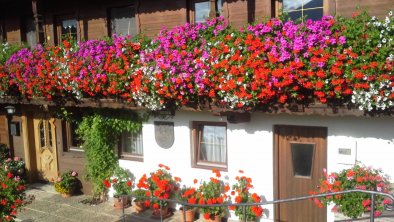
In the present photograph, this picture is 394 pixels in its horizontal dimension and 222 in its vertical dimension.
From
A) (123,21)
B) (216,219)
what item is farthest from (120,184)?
(123,21)

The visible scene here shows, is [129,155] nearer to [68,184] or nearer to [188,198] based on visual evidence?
[68,184]

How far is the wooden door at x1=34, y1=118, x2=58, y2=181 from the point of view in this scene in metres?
12.7

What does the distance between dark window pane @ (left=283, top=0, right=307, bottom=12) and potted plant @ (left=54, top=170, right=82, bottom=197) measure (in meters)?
7.64

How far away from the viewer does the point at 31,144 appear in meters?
13.4

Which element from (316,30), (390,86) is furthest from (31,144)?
(390,86)

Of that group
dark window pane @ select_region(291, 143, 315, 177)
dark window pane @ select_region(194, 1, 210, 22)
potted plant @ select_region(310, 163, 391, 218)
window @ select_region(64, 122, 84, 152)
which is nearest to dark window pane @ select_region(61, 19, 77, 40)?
window @ select_region(64, 122, 84, 152)

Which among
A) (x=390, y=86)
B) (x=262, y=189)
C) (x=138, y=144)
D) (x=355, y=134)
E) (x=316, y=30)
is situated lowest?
(x=262, y=189)

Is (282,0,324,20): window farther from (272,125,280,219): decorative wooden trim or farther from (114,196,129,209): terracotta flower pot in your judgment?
(114,196,129,209): terracotta flower pot

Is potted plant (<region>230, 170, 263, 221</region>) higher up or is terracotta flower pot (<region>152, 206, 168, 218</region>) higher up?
potted plant (<region>230, 170, 263, 221</region>)

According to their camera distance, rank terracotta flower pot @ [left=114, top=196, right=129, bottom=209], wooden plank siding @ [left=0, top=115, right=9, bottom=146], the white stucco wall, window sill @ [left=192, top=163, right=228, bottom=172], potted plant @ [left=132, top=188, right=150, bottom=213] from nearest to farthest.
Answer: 1. the white stucco wall
2. window sill @ [left=192, top=163, right=228, bottom=172]
3. potted plant @ [left=132, top=188, right=150, bottom=213]
4. terracotta flower pot @ [left=114, top=196, right=129, bottom=209]
5. wooden plank siding @ [left=0, top=115, right=9, bottom=146]

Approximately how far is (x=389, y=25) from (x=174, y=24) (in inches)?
199

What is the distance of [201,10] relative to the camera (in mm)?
9453

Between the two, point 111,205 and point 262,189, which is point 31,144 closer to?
point 111,205

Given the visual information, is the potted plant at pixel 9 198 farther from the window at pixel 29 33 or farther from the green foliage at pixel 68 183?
the window at pixel 29 33
